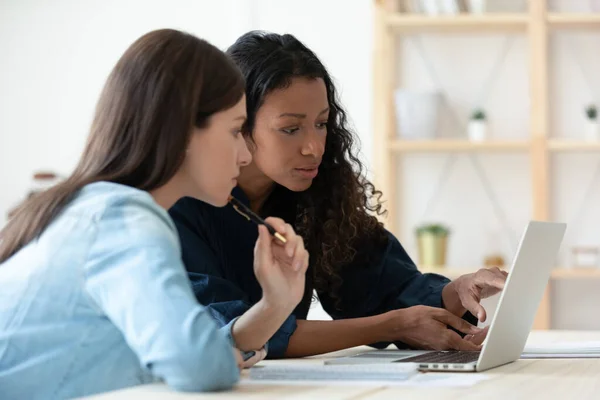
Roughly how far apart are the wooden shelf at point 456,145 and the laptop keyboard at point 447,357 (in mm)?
2461

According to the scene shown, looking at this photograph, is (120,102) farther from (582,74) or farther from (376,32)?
(582,74)

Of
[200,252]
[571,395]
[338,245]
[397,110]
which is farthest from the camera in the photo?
[397,110]

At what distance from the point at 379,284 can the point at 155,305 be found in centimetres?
Answer: 114

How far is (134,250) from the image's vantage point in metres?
1.13

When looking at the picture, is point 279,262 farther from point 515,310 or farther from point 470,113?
point 470,113

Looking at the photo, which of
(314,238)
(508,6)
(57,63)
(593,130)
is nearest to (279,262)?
(314,238)

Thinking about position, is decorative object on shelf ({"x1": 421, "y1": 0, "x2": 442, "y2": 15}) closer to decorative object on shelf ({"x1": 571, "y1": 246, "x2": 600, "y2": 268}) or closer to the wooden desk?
decorative object on shelf ({"x1": 571, "y1": 246, "x2": 600, "y2": 268})

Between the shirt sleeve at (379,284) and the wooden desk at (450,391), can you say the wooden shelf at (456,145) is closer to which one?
the shirt sleeve at (379,284)

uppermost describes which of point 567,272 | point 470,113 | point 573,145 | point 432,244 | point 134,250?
point 134,250

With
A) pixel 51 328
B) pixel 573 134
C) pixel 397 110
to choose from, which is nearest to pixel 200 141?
pixel 51 328

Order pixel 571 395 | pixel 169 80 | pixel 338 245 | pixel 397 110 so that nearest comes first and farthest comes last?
pixel 571 395 < pixel 169 80 < pixel 338 245 < pixel 397 110

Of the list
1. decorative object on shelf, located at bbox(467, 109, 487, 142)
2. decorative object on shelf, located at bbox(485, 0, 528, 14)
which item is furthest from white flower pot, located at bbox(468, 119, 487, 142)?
decorative object on shelf, located at bbox(485, 0, 528, 14)

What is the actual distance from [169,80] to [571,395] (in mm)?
637

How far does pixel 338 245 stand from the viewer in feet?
6.93
